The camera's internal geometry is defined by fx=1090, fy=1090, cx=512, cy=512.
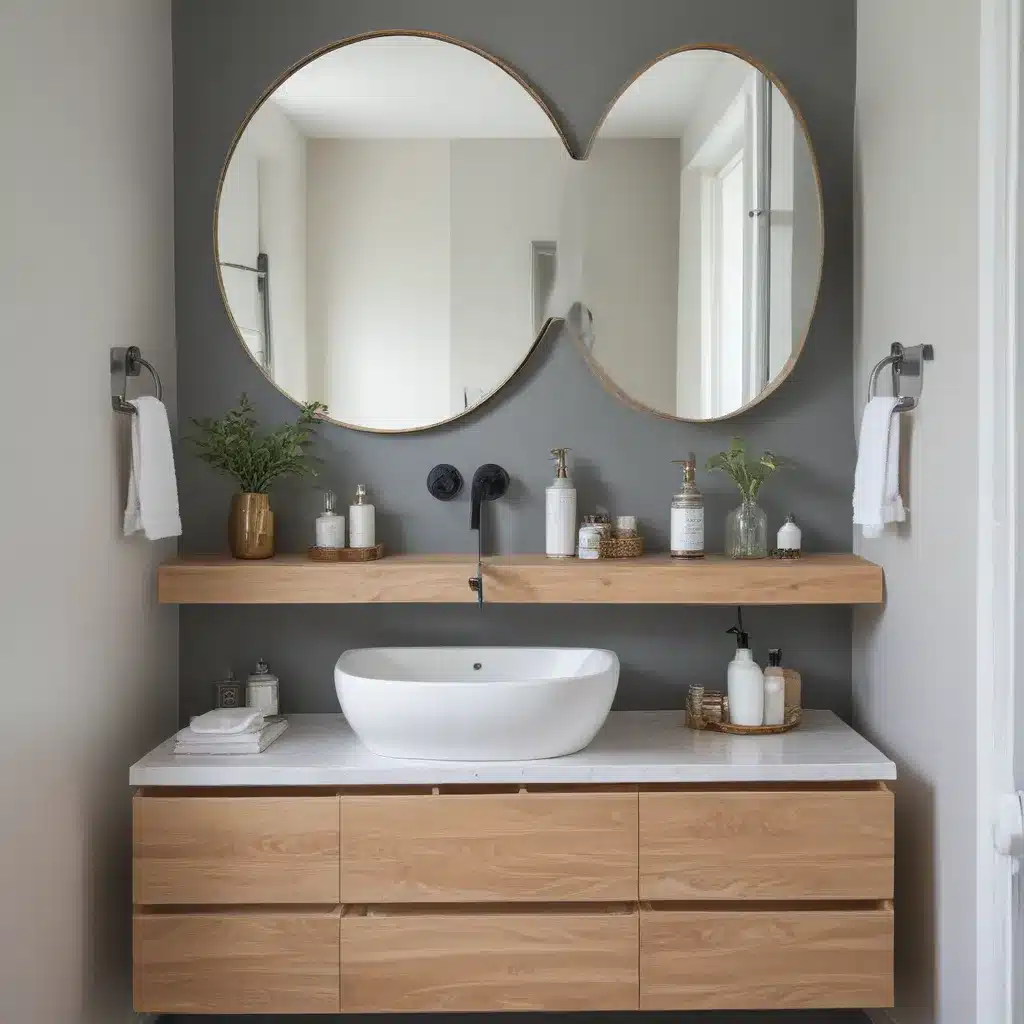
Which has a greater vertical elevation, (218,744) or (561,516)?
(561,516)

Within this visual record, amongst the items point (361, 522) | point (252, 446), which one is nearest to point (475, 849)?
point (361, 522)

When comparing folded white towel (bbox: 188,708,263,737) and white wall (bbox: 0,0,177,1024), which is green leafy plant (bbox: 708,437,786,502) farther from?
white wall (bbox: 0,0,177,1024)

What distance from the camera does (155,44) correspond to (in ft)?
7.68

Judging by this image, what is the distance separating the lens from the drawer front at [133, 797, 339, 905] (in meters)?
1.98

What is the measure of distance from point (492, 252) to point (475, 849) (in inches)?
50.6

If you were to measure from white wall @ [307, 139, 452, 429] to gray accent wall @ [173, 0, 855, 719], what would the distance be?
109 mm

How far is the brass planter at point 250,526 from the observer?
2.33 meters

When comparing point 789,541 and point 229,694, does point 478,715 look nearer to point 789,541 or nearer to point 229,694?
point 229,694

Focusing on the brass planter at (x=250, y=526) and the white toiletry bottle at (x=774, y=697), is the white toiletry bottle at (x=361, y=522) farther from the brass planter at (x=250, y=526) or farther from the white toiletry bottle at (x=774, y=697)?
the white toiletry bottle at (x=774, y=697)

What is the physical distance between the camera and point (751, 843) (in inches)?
78.5

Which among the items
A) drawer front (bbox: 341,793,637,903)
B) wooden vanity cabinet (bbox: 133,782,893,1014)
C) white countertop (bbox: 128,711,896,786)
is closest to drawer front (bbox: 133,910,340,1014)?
wooden vanity cabinet (bbox: 133,782,893,1014)

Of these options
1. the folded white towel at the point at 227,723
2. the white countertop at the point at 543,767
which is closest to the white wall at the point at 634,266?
the white countertop at the point at 543,767

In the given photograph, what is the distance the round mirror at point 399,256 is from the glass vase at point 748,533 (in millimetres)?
594

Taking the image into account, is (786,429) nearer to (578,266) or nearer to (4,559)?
(578,266)
